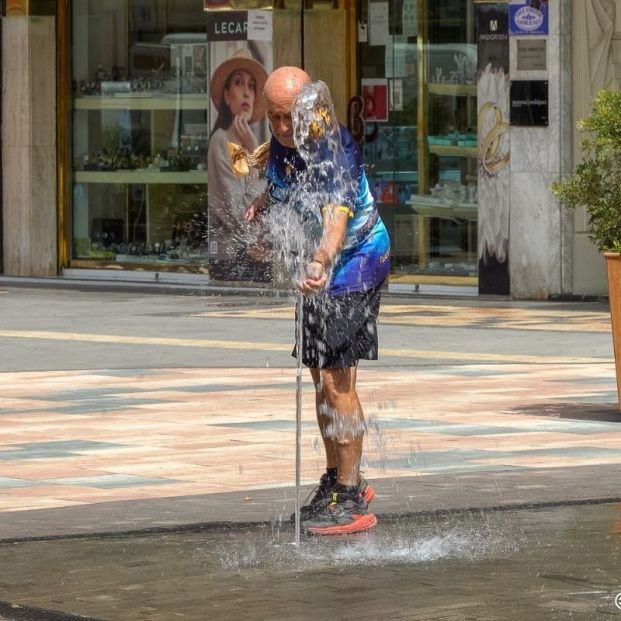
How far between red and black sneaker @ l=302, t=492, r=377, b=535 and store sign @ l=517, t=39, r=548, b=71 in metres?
12.2

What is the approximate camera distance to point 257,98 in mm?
20578

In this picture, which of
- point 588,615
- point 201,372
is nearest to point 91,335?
point 201,372

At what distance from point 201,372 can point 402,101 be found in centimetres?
824

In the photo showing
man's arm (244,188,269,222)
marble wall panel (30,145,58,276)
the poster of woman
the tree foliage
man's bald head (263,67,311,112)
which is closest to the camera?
man's bald head (263,67,311,112)

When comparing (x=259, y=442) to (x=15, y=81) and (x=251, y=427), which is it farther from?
(x=15, y=81)

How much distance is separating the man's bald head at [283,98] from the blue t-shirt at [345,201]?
0.09 m

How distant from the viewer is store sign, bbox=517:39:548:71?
1861cm

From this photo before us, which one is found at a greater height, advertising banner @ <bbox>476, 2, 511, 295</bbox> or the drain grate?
advertising banner @ <bbox>476, 2, 511, 295</bbox>

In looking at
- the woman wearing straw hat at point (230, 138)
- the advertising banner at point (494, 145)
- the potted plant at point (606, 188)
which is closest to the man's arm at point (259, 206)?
the potted plant at point (606, 188)

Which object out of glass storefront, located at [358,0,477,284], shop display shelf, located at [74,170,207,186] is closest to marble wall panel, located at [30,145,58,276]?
shop display shelf, located at [74,170,207,186]

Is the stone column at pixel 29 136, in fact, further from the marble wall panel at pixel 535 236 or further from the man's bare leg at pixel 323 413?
the man's bare leg at pixel 323 413

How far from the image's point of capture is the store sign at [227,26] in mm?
20516

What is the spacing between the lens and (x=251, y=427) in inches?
394

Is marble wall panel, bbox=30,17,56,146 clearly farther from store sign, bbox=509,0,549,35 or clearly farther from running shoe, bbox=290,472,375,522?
running shoe, bbox=290,472,375,522
